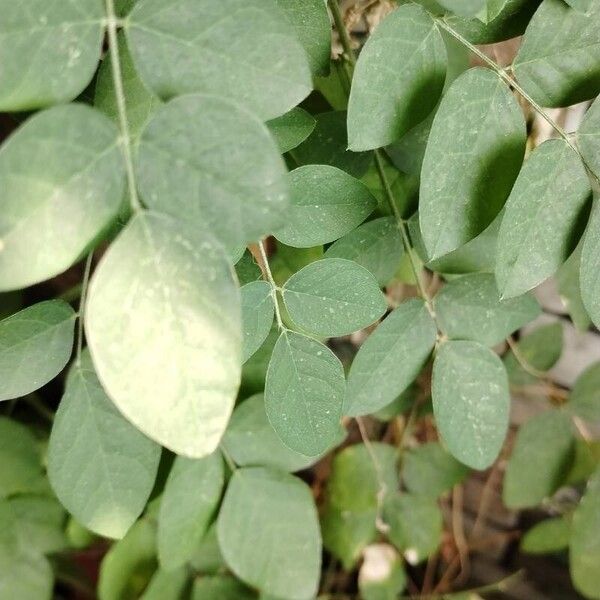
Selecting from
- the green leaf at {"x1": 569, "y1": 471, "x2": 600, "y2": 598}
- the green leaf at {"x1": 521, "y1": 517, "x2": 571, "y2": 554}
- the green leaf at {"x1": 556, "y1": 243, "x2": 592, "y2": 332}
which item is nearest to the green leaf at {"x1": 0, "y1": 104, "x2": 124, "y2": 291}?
the green leaf at {"x1": 556, "y1": 243, "x2": 592, "y2": 332}

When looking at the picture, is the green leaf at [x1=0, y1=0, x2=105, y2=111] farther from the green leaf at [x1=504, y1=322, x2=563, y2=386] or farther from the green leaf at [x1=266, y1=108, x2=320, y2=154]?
the green leaf at [x1=504, y1=322, x2=563, y2=386]

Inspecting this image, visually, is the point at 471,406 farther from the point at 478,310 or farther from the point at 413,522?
the point at 413,522

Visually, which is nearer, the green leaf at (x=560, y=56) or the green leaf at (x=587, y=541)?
the green leaf at (x=560, y=56)

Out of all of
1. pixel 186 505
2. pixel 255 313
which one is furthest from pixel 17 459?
pixel 255 313

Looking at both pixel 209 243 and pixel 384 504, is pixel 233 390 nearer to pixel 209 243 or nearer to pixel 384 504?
pixel 209 243

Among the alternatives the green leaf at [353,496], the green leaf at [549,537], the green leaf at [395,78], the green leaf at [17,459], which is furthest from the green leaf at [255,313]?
the green leaf at [549,537]

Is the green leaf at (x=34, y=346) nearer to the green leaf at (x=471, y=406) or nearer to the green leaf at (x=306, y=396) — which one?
the green leaf at (x=306, y=396)
